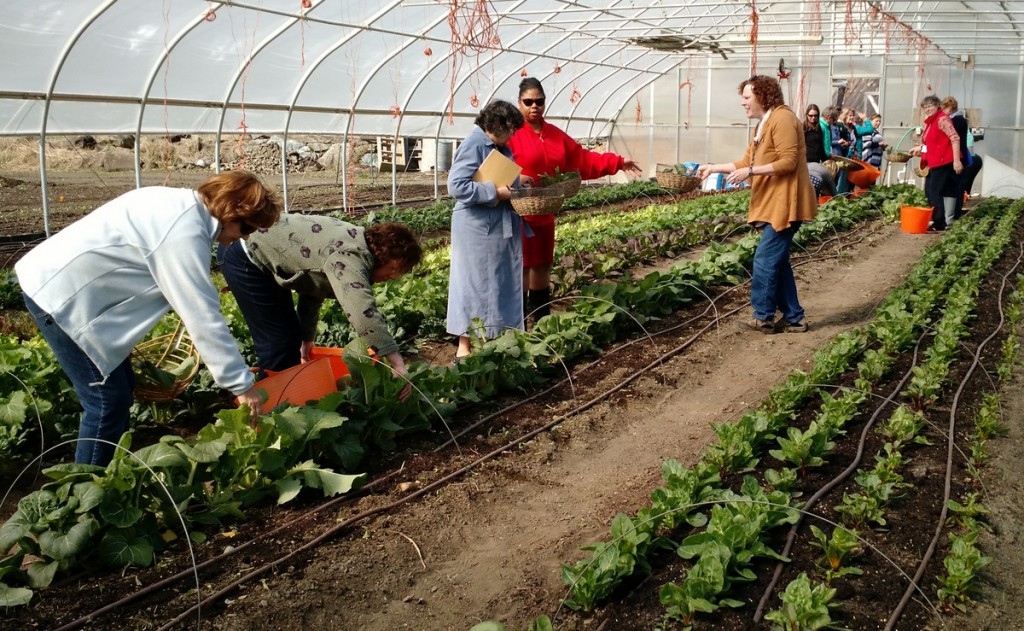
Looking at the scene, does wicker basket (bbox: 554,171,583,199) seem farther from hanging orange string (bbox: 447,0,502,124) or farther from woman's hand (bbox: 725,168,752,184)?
hanging orange string (bbox: 447,0,502,124)

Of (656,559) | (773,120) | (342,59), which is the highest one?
(342,59)

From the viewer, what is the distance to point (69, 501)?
2.98m

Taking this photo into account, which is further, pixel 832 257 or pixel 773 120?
pixel 832 257

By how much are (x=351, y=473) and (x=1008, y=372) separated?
369cm

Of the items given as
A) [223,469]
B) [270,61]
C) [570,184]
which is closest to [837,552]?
[223,469]

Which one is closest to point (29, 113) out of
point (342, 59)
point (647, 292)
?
point (342, 59)

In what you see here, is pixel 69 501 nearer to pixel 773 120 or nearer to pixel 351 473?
pixel 351 473

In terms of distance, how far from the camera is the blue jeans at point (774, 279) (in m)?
6.00

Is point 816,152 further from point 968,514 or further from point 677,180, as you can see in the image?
point 968,514

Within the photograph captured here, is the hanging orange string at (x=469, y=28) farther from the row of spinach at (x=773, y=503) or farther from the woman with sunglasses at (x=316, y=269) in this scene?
the row of spinach at (x=773, y=503)

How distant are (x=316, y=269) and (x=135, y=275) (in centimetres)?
96

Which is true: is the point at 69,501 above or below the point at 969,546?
above

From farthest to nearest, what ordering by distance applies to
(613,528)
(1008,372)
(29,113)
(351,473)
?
(29,113) < (1008,372) < (351,473) < (613,528)

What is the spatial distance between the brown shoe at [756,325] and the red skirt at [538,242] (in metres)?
1.57
